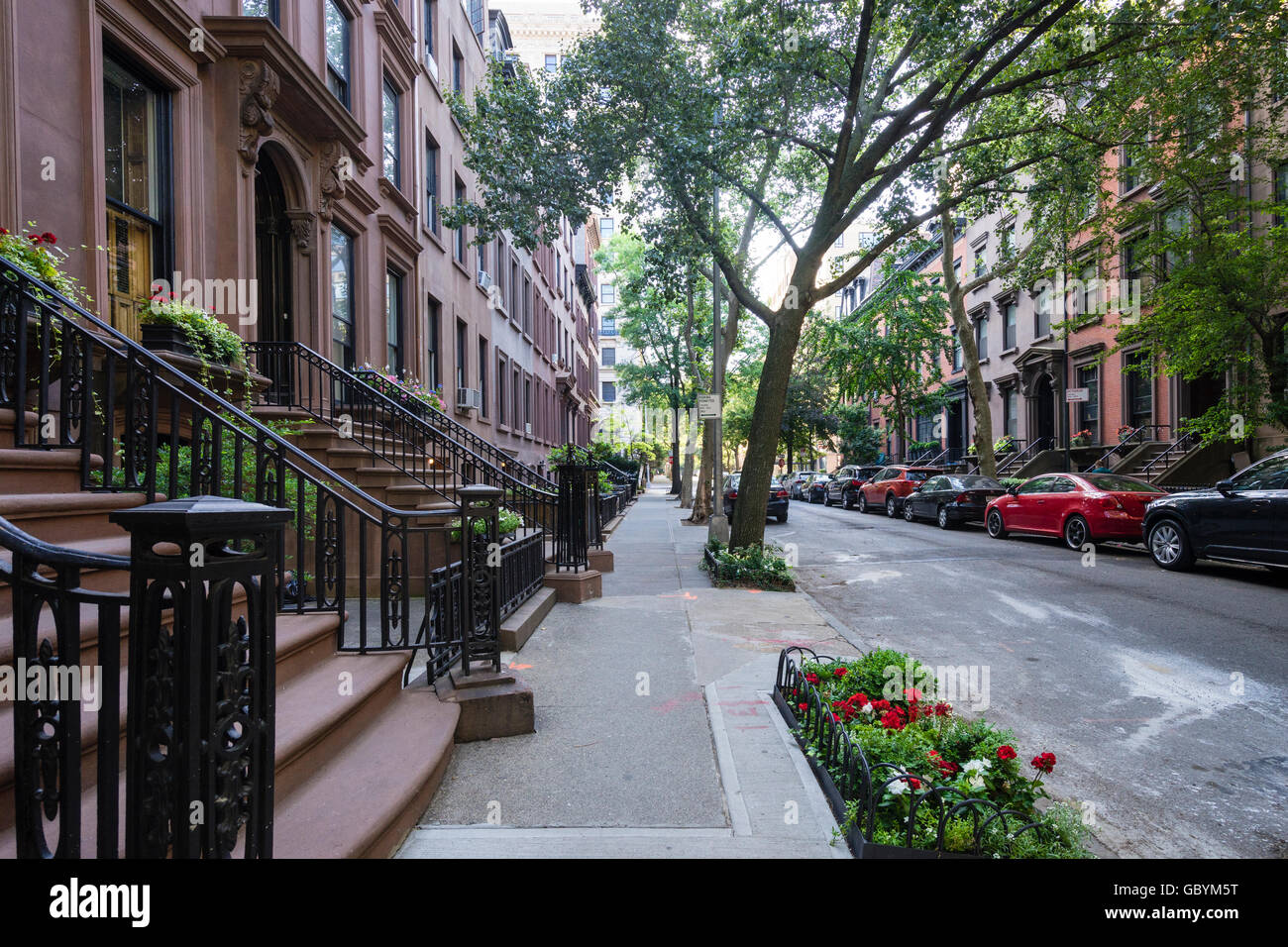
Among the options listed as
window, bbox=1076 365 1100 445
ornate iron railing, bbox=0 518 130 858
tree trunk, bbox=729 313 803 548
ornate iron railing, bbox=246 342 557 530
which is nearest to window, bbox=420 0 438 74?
ornate iron railing, bbox=246 342 557 530

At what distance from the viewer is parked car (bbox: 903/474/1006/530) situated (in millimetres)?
18734

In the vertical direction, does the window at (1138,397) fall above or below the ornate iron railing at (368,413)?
above

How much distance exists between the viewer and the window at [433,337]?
51.3 feet

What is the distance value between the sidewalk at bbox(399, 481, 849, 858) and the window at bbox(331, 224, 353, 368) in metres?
6.96

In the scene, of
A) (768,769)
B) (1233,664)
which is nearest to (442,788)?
(768,769)

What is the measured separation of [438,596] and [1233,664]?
22.0 ft

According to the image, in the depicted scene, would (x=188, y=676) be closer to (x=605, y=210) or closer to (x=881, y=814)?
(x=881, y=814)

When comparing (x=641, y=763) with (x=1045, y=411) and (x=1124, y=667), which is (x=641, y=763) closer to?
(x=1124, y=667)

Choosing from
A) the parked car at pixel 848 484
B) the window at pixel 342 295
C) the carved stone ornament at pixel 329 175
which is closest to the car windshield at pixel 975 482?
the parked car at pixel 848 484

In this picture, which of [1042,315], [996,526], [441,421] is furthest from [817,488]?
[441,421]

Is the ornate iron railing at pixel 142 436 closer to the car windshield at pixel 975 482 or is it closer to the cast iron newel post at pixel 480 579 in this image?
the cast iron newel post at pixel 480 579

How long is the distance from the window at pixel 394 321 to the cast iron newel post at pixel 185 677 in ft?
40.0

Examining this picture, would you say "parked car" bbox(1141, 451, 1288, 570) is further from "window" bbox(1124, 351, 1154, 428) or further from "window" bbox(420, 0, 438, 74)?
"window" bbox(420, 0, 438, 74)
